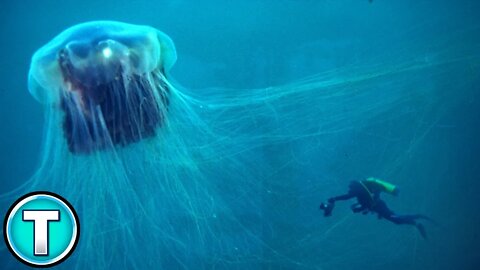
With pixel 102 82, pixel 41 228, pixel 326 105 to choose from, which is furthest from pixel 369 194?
pixel 41 228

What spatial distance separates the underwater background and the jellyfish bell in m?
2.08

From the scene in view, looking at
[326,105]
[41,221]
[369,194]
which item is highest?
[326,105]

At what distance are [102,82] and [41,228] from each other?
1.36m

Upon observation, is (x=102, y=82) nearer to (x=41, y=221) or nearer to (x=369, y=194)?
(x=41, y=221)

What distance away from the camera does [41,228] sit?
103 inches

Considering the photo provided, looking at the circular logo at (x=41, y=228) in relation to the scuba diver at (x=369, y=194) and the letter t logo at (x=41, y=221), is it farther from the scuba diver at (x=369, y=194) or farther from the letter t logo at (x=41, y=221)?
the scuba diver at (x=369, y=194)

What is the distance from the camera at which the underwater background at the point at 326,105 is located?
599 cm

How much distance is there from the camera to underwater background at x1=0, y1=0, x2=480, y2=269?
19.6 feet

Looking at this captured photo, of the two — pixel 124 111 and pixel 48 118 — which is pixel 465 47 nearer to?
pixel 124 111

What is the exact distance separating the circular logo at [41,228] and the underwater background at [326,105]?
3146 mm

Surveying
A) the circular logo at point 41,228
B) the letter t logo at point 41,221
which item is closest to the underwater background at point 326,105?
the circular logo at point 41,228

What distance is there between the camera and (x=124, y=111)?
3.67 metres

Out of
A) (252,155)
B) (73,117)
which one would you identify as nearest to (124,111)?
(73,117)

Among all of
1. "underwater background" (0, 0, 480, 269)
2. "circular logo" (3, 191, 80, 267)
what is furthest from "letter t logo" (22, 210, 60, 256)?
"underwater background" (0, 0, 480, 269)
